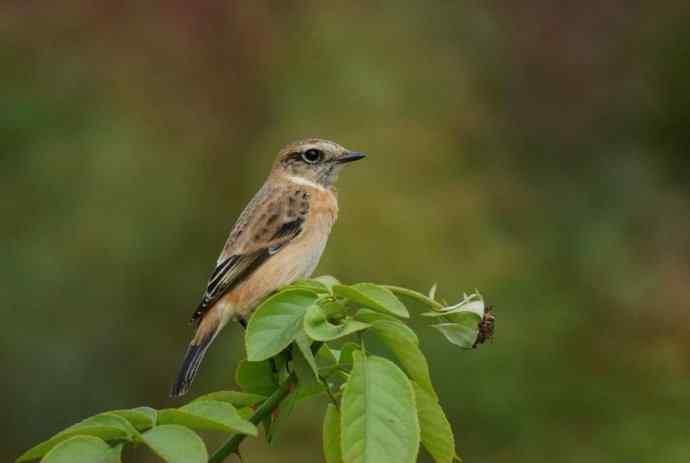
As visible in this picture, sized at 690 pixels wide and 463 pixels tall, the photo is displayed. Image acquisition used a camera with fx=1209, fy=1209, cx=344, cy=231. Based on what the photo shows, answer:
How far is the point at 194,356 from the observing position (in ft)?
12.0

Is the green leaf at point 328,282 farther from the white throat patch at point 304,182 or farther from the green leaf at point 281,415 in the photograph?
the white throat patch at point 304,182

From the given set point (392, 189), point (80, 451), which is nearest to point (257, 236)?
point (80, 451)

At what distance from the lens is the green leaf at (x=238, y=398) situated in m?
2.18

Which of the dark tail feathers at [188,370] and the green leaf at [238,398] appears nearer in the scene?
the green leaf at [238,398]

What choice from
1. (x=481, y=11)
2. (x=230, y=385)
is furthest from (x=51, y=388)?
(x=481, y=11)

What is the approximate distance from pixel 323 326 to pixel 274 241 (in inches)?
96.7

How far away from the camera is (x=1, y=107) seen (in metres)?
9.81

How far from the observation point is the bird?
4.04 meters

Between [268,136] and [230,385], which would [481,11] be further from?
[230,385]

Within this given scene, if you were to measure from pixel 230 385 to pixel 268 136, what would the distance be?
2.51 metres

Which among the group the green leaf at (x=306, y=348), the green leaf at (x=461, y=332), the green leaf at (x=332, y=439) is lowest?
the green leaf at (x=332, y=439)

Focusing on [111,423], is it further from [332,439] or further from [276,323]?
[332,439]

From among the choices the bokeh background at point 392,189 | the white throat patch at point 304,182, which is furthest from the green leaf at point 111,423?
the bokeh background at point 392,189

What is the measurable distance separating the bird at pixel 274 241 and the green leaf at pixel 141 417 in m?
1.53
